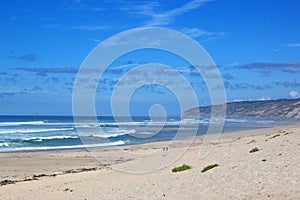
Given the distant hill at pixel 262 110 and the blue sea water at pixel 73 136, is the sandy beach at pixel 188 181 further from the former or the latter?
the distant hill at pixel 262 110

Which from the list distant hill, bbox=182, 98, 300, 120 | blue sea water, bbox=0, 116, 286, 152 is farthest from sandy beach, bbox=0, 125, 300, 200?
distant hill, bbox=182, 98, 300, 120

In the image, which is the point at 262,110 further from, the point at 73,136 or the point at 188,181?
the point at 188,181

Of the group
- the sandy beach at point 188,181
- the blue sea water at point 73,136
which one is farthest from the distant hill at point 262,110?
the sandy beach at point 188,181

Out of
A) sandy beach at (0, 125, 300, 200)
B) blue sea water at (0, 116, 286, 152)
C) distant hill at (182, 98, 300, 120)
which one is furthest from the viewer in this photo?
distant hill at (182, 98, 300, 120)

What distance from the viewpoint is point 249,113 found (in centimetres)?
16500

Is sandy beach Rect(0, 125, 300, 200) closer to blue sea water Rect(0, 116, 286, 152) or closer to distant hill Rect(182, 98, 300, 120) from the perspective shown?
blue sea water Rect(0, 116, 286, 152)

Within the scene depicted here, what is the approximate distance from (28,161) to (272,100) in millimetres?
171230

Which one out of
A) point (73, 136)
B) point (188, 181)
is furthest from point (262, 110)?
point (188, 181)

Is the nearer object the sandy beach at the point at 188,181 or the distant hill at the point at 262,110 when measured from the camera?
the sandy beach at the point at 188,181

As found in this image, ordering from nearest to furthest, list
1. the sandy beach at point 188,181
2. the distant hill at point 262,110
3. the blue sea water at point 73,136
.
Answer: the sandy beach at point 188,181, the blue sea water at point 73,136, the distant hill at point 262,110

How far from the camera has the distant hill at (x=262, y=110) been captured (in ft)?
462

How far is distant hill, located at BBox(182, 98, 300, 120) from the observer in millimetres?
140750

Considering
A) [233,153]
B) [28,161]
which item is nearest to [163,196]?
[233,153]

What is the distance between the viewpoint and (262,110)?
165125 mm
